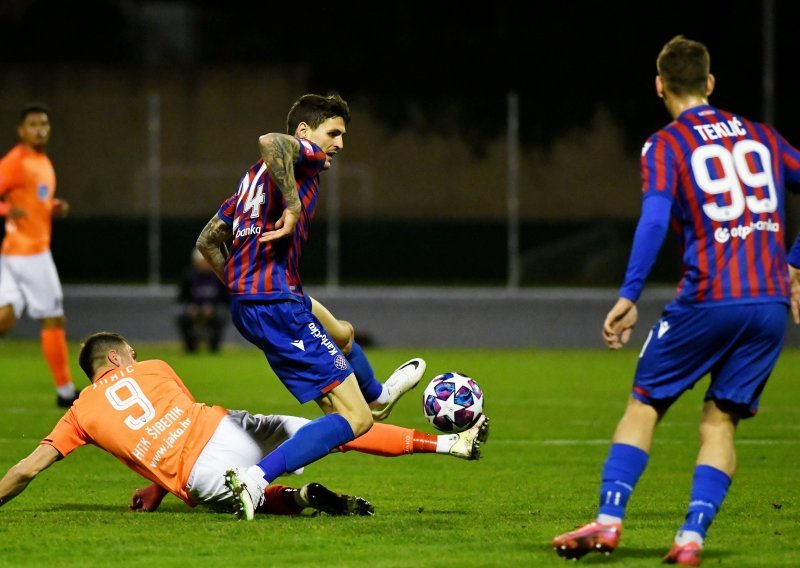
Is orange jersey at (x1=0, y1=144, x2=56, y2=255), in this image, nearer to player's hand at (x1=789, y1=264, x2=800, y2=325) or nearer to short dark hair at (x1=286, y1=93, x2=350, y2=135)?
short dark hair at (x1=286, y1=93, x2=350, y2=135)

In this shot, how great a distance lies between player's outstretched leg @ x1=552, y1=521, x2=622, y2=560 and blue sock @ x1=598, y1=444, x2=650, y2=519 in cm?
6

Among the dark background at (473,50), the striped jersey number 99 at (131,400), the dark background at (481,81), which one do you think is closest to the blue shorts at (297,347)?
the striped jersey number 99 at (131,400)

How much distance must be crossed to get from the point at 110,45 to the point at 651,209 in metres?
32.0

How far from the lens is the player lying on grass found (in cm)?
675

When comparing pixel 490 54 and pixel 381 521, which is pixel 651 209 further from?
pixel 490 54

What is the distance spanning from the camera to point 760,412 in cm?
1252

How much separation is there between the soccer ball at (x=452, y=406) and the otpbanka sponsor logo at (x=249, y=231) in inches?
58.4

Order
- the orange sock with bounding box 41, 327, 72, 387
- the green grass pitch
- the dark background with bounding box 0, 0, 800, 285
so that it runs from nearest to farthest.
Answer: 1. the green grass pitch
2. the orange sock with bounding box 41, 327, 72, 387
3. the dark background with bounding box 0, 0, 800, 285

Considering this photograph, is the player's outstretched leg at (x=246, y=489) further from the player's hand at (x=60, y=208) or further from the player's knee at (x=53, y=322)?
the player's hand at (x=60, y=208)

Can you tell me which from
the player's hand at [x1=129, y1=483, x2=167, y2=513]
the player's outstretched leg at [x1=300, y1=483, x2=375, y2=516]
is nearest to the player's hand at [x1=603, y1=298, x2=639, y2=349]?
the player's outstretched leg at [x1=300, y1=483, x2=375, y2=516]

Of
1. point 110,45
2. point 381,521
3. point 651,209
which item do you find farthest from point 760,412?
point 110,45

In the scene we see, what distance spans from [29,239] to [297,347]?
634cm


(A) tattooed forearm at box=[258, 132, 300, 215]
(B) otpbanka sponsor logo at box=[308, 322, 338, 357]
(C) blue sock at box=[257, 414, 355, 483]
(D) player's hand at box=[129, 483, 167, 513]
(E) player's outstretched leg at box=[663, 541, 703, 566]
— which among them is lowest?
(D) player's hand at box=[129, 483, 167, 513]

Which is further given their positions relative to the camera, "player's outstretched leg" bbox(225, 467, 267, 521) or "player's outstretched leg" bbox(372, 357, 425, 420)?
"player's outstretched leg" bbox(372, 357, 425, 420)
